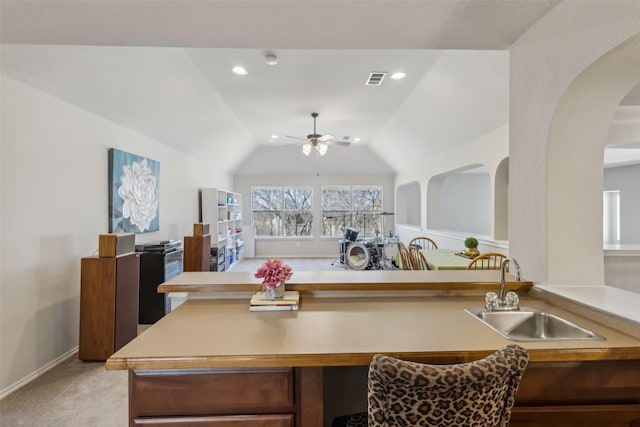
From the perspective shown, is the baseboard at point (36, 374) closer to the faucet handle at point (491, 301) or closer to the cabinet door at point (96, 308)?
the cabinet door at point (96, 308)

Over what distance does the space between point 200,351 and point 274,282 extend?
21.8 inches

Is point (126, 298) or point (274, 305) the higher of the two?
point (274, 305)

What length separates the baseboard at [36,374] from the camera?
2263mm

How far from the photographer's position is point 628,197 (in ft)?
20.6

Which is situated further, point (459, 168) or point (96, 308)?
point (459, 168)

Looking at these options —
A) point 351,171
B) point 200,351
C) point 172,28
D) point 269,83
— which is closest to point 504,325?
point 200,351

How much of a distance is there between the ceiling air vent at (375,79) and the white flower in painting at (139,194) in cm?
310

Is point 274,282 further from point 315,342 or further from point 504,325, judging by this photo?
point 504,325

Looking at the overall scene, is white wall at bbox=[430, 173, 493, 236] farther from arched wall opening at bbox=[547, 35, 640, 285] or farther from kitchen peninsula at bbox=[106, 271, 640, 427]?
kitchen peninsula at bbox=[106, 271, 640, 427]

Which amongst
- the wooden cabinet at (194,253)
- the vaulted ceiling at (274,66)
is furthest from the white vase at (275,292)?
the wooden cabinet at (194,253)

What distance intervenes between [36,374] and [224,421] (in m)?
2.40

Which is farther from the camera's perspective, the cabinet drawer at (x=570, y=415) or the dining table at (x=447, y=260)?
the dining table at (x=447, y=260)

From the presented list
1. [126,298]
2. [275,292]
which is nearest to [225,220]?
[126,298]

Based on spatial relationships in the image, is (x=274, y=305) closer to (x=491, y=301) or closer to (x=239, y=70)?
(x=491, y=301)
